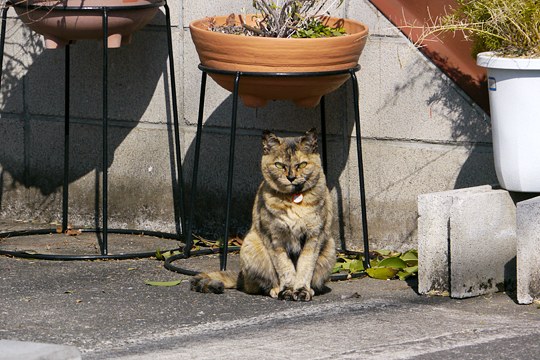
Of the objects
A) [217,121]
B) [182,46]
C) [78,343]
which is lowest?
[78,343]

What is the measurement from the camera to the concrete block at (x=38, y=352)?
4.10 metres

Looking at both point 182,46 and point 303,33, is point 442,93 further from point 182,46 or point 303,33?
point 182,46

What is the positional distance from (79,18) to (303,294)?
1.92 m

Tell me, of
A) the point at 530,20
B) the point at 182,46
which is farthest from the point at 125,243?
the point at 530,20

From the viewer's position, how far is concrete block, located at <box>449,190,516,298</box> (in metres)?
5.16

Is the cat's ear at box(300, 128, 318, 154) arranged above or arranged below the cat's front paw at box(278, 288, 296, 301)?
above

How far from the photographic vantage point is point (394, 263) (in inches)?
228

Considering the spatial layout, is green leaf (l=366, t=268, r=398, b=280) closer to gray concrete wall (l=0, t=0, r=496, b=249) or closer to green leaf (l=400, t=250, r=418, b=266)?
green leaf (l=400, t=250, r=418, b=266)

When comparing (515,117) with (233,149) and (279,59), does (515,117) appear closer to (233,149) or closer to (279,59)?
(279,59)

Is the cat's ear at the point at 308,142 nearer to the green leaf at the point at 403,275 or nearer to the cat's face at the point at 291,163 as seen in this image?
the cat's face at the point at 291,163

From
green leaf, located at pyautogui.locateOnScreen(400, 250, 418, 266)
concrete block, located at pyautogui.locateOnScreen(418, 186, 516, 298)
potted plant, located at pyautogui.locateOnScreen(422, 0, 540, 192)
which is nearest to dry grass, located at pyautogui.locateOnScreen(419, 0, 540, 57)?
potted plant, located at pyautogui.locateOnScreen(422, 0, 540, 192)

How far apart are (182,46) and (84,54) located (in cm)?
66

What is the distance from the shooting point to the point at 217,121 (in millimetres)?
6469

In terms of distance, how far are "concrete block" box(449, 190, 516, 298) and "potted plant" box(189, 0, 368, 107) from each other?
972 mm
